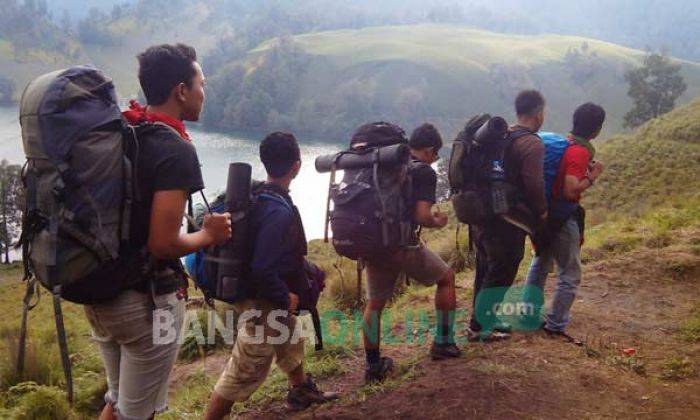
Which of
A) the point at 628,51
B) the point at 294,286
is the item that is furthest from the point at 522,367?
the point at 628,51

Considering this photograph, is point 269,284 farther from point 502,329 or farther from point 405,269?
point 502,329

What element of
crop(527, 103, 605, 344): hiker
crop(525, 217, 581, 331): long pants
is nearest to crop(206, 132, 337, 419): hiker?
crop(527, 103, 605, 344): hiker

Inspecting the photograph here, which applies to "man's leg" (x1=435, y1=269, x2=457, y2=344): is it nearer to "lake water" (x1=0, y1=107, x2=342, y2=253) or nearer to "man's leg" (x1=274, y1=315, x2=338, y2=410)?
"man's leg" (x1=274, y1=315, x2=338, y2=410)

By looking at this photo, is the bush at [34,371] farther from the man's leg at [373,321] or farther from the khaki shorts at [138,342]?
the khaki shorts at [138,342]

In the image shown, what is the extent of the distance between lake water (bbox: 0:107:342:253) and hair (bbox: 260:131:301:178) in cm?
2417

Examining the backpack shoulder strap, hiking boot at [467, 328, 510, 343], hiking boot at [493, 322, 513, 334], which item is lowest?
hiking boot at [467, 328, 510, 343]

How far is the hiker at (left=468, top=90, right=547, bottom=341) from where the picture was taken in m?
3.91

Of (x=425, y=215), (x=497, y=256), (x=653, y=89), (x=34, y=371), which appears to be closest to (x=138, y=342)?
(x=425, y=215)

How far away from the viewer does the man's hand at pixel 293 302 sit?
3.09 metres

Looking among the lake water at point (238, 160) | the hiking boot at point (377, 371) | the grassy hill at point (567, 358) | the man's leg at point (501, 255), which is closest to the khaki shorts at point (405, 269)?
the grassy hill at point (567, 358)

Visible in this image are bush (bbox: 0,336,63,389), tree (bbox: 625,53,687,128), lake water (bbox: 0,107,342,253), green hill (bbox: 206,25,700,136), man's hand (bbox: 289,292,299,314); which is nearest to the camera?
man's hand (bbox: 289,292,299,314)

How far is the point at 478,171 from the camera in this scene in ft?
13.1

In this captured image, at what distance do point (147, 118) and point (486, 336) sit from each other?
3.29 m

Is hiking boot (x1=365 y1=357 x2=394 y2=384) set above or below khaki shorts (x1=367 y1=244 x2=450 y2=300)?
below
